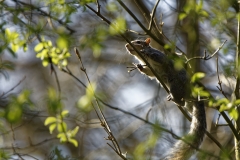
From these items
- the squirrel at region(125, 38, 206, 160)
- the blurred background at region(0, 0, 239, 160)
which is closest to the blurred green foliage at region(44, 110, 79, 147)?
the blurred background at region(0, 0, 239, 160)

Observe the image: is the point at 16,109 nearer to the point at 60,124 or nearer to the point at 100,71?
the point at 60,124

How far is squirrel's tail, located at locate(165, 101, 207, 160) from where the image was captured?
138 inches

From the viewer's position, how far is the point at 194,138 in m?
3.40

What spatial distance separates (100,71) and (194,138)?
394 cm

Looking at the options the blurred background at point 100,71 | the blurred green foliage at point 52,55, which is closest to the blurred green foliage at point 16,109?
the blurred background at point 100,71

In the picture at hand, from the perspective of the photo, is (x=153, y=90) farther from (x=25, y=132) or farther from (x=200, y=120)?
(x=200, y=120)

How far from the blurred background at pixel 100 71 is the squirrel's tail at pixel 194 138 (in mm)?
82

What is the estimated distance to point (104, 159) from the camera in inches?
200

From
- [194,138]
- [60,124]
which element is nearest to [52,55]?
[60,124]

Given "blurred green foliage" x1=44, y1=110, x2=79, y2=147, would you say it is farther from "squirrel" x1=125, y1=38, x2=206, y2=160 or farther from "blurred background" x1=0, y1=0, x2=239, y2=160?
"squirrel" x1=125, y1=38, x2=206, y2=160

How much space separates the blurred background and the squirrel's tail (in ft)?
0.27

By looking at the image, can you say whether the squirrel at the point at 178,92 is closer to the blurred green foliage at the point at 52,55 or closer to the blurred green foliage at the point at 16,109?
the blurred green foliage at the point at 52,55

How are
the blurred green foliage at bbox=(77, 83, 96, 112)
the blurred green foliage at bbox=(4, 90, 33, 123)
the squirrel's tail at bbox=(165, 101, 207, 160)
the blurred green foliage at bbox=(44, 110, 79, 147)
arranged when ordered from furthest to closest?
1. the squirrel's tail at bbox=(165, 101, 207, 160)
2. the blurred green foliage at bbox=(44, 110, 79, 147)
3. the blurred green foliage at bbox=(77, 83, 96, 112)
4. the blurred green foliage at bbox=(4, 90, 33, 123)

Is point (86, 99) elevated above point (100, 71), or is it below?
below
